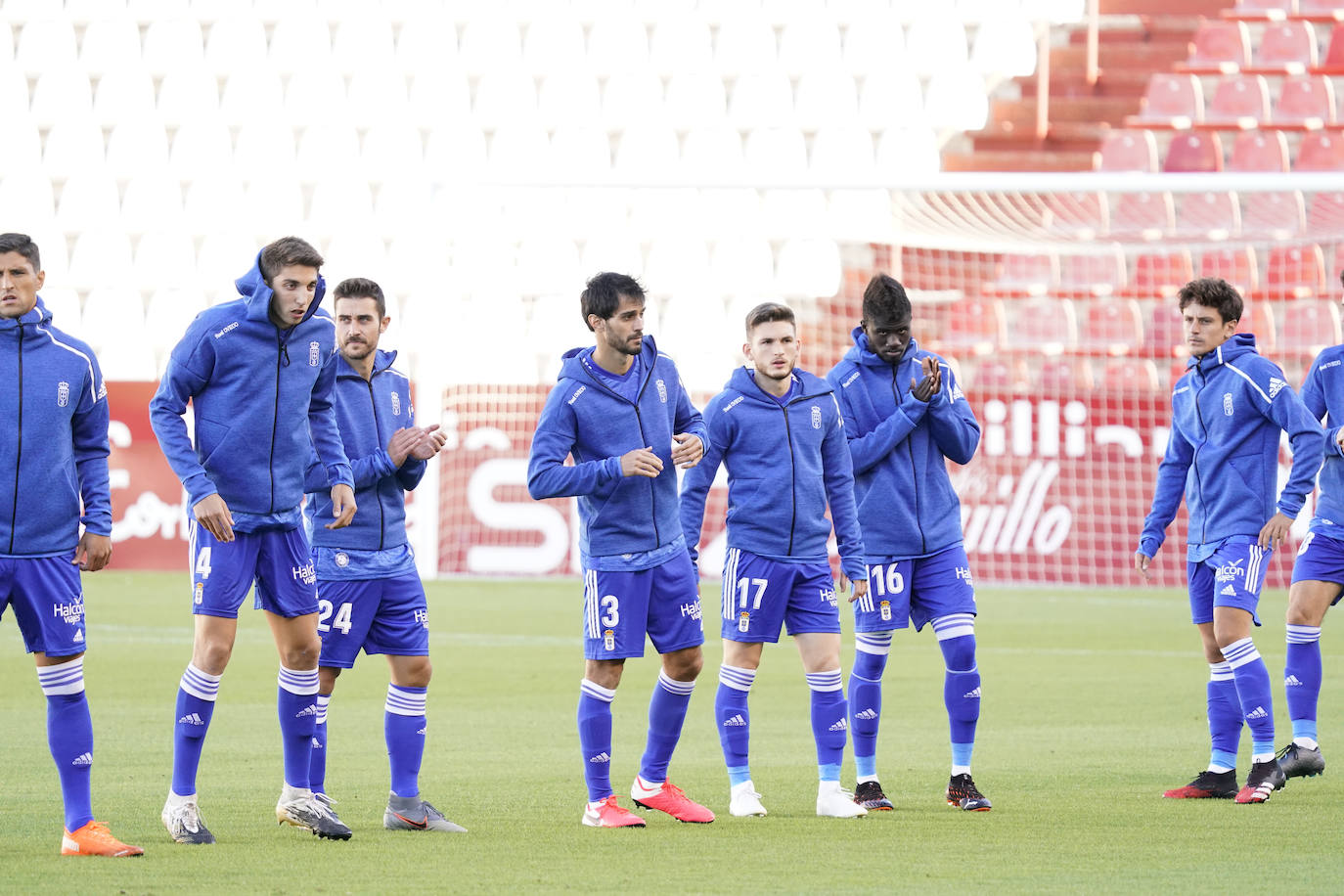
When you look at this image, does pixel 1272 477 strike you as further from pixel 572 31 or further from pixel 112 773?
pixel 572 31

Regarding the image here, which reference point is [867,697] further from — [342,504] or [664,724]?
[342,504]

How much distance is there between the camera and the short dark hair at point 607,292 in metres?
6.09

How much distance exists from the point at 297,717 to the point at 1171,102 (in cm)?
2205

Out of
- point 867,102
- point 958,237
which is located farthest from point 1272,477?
point 867,102

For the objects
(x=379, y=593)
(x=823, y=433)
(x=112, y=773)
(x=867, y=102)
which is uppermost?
(x=867, y=102)

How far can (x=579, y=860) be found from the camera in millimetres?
5227

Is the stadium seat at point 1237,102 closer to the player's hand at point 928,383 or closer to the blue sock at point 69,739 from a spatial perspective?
the player's hand at point 928,383

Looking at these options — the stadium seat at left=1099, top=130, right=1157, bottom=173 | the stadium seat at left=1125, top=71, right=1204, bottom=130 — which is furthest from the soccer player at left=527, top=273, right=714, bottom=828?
the stadium seat at left=1125, top=71, right=1204, bottom=130


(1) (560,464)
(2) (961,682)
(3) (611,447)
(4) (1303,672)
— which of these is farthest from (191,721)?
(4) (1303,672)

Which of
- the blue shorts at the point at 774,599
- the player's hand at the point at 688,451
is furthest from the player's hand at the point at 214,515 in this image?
the blue shorts at the point at 774,599

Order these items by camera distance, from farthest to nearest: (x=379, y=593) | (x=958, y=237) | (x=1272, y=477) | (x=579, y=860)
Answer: (x=958, y=237)
(x=1272, y=477)
(x=379, y=593)
(x=579, y=860)

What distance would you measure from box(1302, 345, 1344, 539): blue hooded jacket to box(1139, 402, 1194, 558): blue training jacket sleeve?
513 mm

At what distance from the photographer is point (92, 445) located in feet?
18.0

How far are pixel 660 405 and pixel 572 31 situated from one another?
2024 cm
